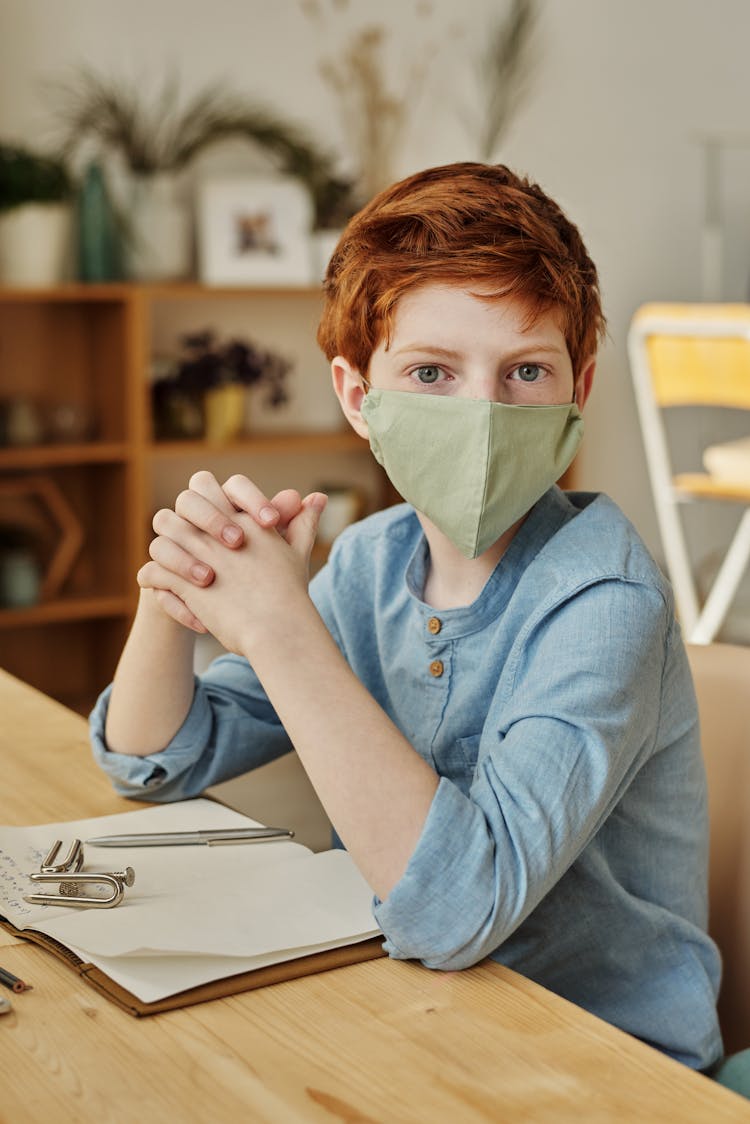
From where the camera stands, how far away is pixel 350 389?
→ 1175mm

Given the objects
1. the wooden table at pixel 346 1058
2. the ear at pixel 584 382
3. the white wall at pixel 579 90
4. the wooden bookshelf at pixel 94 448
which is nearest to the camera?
the wooden table at pixel 346 1058

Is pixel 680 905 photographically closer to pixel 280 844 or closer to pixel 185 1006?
pixel 280 844

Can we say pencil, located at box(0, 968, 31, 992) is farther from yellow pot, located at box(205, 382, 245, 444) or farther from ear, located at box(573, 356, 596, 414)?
yellow pot, located at box(205, 382, 245, 444)

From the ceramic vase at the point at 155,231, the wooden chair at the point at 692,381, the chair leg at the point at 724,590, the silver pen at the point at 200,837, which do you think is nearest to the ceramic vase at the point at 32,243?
the ceramic vase at the point at 155,231

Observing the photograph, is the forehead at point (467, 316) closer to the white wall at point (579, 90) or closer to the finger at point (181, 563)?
the finger at point (181, 563)

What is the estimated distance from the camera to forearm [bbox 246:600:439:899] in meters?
0.87

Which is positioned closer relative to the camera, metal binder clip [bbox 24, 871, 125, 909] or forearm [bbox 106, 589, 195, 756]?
metal binder clip [bbox 24, 871, 125, 909]

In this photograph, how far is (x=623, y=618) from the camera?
38.5 inches

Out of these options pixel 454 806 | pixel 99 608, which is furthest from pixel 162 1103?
pixel 99 608

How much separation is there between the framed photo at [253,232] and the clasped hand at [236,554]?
289cm

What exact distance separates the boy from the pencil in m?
0.21

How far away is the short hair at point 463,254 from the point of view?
3.40 ft

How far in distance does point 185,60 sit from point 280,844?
3228mm

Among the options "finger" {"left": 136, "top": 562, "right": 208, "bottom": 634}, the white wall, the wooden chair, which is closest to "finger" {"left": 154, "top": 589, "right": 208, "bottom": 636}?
"finger" {"left": 136, "top": 562, "right": 208, "bottom": 634}
